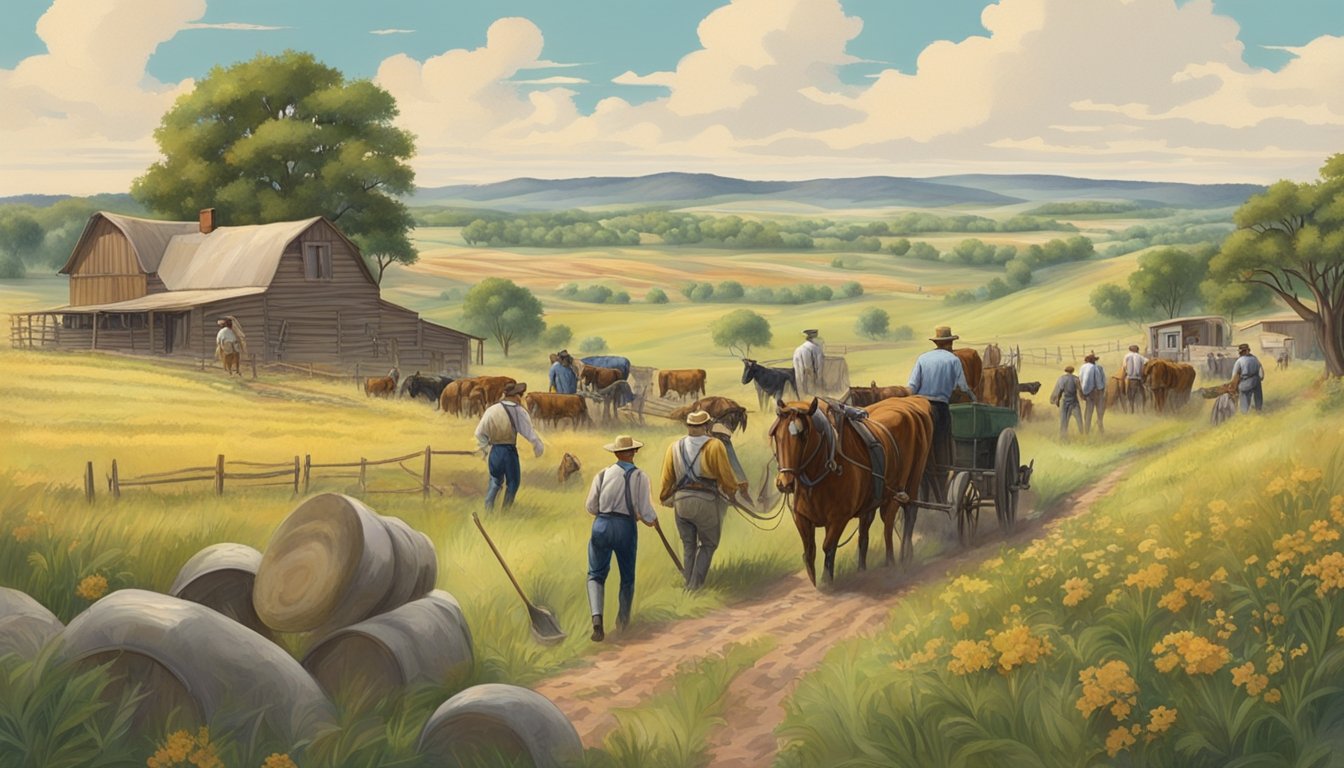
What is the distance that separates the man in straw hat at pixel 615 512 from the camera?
11.0 m

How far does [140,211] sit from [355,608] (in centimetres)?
8265

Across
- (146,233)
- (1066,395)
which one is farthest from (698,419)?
(146,233)

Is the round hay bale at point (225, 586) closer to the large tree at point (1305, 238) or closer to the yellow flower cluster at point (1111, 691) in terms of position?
the yellow flower cluster at point (1111, 691)

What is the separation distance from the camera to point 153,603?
773 cm

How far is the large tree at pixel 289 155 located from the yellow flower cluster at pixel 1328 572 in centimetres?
4454

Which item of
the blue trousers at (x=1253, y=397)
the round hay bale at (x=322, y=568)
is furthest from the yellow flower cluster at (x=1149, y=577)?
the blue trousers at (x=1253, y=397)

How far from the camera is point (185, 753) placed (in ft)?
23.5

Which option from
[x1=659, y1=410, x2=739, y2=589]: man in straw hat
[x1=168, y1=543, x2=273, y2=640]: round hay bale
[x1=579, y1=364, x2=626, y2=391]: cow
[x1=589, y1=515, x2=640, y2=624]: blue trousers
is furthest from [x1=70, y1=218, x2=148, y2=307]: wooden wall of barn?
[x1=589, y1=515, x2=640, y2=624]: blue trousers

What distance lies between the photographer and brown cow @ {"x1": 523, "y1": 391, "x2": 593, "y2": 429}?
2705 cm

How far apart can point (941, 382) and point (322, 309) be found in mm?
31642

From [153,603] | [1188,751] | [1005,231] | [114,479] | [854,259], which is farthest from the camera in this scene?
[854,259]

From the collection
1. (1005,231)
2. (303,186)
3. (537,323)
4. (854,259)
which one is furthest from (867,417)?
(854,259)

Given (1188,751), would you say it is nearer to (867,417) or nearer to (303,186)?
(867,417)

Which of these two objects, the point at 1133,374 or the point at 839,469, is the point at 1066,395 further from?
the point at 839,469
